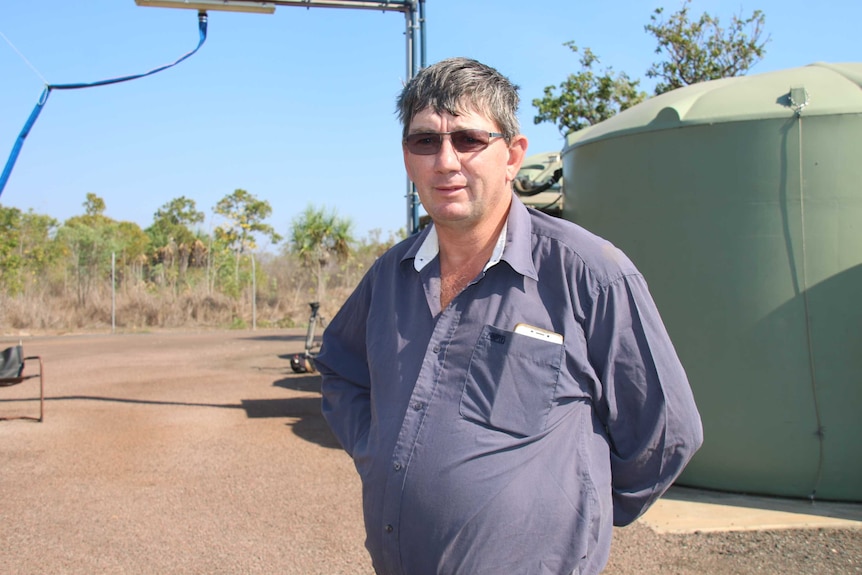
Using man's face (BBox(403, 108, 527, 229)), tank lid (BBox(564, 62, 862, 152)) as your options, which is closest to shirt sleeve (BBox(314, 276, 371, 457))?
man's face (BBox(403, 108, 527, 229))

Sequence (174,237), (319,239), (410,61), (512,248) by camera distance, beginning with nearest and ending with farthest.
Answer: (512,248) < (410,61) < (319,239) < (174,237)

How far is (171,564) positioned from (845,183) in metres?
4.98

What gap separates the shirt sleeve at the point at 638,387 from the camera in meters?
1.98

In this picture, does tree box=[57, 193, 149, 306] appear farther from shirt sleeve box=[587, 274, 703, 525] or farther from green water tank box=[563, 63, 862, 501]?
shirt sleeve box=[587, 274, 703, 525]

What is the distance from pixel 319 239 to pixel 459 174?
21422mm

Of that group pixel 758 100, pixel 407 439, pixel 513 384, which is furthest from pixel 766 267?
pixel 407 439

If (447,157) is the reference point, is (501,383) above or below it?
below

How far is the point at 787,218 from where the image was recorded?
17.9 feet

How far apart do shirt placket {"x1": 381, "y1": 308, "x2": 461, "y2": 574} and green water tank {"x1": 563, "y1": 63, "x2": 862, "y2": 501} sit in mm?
4122

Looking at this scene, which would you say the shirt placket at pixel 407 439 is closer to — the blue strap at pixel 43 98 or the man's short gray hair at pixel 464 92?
the man's short gray hair at pixel 464 92

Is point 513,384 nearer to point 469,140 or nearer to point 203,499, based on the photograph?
point 469,140

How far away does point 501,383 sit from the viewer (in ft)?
6.42

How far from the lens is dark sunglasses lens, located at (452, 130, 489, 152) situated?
212 cm

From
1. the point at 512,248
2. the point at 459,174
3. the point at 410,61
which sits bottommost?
the point at 512,248
